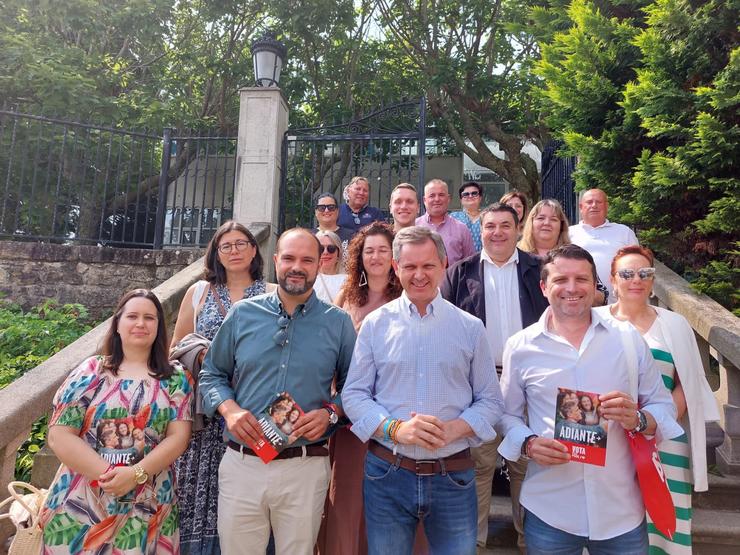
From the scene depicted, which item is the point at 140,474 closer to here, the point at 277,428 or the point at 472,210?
the point at 277,428

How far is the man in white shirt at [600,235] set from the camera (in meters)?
4.41

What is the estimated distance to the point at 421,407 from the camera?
2.23 m

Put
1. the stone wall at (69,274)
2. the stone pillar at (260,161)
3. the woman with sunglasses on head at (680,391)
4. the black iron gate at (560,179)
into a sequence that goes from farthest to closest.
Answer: the black iron gate at (560,179) < the stone pillar at (260,161) < the stone wall at (69,274) < the woman with sunglasses on head at (680,391)

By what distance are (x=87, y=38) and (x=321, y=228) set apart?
9.87 m

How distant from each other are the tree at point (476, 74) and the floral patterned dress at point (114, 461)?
10.2 m

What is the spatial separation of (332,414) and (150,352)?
1013 millimetres

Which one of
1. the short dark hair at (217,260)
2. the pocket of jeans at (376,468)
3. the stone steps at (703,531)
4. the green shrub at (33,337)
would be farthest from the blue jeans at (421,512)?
the green shrub at (33,337)

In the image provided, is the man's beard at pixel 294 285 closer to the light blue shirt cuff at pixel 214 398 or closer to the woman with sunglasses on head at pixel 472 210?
the light blue shirt cuff at pixel 214 398

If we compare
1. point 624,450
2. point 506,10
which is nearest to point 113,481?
point 624,450

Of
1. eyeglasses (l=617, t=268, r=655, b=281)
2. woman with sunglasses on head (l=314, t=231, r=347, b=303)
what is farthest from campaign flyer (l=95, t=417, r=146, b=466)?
eyeglasses (l=617, t=268, r=655, b=281)

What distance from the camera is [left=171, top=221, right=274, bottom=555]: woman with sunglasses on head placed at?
2.74 metres

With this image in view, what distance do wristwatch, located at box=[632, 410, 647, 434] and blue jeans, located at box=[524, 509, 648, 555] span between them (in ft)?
1.29

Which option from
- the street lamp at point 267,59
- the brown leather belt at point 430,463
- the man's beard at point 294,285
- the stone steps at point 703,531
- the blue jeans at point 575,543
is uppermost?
the street lamp at point 267,59

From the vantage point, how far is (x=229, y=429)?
2377 millimetres
